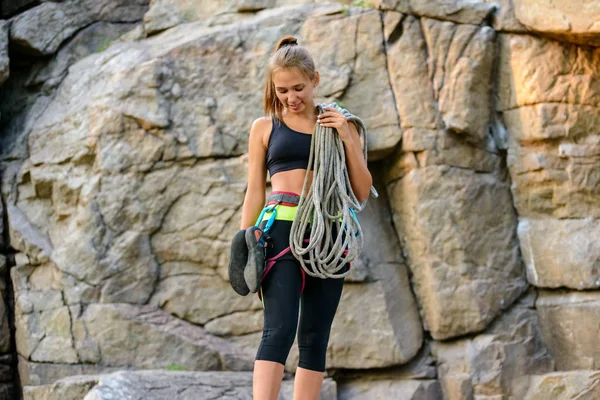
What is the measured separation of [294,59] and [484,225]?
8.65 ft

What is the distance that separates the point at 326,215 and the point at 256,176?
361mm

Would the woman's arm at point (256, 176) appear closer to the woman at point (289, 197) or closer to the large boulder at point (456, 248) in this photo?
the woman at point (289, 197)

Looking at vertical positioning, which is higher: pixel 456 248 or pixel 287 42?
pixel 287 42

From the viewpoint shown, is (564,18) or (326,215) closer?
(326,215)

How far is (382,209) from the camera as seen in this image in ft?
18.2

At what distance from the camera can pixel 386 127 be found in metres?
5.34

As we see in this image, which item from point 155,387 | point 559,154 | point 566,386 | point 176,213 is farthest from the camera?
point 176,213

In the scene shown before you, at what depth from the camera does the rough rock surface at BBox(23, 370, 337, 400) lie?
447 centimetres

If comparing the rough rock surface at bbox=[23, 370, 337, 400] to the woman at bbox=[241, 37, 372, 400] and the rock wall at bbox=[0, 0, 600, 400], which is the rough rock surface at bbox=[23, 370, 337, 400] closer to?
the rock wall at bbox=[0, 0, 600, 400]

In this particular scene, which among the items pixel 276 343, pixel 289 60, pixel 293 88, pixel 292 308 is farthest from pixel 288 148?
pixel 276 343

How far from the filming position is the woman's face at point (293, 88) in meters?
3.17

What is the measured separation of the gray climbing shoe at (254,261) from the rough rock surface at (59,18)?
379 cm

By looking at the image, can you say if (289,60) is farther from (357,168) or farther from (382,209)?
(382,209)

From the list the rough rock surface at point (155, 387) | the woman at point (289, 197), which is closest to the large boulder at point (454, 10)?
the woman at point (289, 197)
